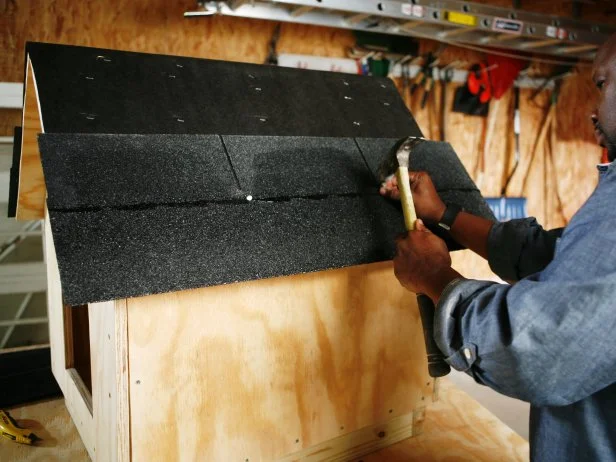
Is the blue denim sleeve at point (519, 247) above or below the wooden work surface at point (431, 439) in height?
above

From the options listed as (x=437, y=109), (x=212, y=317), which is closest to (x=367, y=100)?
(x=212, y=317)

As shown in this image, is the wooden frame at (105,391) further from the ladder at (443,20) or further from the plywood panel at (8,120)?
the ladder at (443,20)

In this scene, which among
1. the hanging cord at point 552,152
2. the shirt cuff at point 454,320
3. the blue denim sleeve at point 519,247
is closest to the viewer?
the shirt cuff at point 454,320

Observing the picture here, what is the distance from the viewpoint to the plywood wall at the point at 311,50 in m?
2.01

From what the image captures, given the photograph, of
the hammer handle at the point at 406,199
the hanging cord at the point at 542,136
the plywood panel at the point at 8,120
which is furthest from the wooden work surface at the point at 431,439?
the hanging cord at the point at 542,136

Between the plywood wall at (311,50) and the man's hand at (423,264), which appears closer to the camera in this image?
the man's hand at (423,264)

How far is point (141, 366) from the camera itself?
0.88m

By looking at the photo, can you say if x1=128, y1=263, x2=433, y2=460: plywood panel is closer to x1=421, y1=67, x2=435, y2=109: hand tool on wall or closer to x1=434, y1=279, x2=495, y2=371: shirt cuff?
x1=434, y1=279, x2=495, y2=371: shirt cuff

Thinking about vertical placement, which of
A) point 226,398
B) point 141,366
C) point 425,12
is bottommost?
point 226,398

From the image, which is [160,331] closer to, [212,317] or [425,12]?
[212,317]

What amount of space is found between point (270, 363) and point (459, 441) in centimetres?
62

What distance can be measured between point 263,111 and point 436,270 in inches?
23.5

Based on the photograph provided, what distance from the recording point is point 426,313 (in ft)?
3.30

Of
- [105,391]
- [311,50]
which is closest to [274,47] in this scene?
[311,50]
